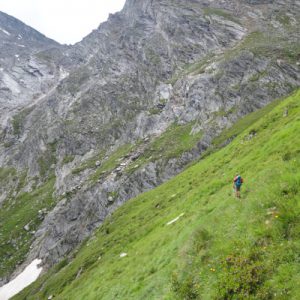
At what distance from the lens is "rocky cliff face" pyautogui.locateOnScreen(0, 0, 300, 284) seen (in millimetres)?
95938

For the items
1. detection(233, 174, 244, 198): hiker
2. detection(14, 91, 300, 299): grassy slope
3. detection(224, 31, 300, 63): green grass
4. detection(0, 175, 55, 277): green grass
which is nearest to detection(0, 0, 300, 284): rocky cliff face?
detection(224, 31, 300, 63): green grass

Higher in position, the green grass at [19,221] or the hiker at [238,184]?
the hiker at [238,184]

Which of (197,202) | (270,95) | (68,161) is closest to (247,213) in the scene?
(197,202)

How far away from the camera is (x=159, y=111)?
454 feet

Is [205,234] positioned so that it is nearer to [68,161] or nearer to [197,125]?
[197,125]

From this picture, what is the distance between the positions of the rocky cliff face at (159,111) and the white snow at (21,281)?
4.62 meters

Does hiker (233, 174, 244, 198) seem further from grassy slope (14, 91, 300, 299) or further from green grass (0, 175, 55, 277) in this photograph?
green grass (0, 175, 55, 277)

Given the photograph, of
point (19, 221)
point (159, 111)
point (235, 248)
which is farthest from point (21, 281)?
point (235, 248)

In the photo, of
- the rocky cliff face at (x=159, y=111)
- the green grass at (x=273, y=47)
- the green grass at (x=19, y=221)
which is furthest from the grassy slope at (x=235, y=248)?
the green grass at (x=19, y=221)

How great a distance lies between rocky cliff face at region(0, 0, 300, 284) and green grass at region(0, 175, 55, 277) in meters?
2.65

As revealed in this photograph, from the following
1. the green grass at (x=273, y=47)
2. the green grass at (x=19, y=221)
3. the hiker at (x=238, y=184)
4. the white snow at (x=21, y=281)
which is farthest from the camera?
the green grass at (x=19, y=221)

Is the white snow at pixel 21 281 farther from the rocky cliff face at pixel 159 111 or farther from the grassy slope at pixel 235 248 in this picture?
the grassy slope at pixel 235 248

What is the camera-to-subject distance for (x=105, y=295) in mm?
29375

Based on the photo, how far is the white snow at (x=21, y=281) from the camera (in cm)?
9825
